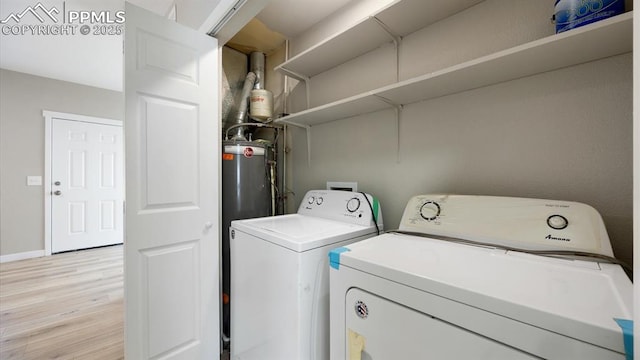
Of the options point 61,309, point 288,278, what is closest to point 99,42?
point 61,309

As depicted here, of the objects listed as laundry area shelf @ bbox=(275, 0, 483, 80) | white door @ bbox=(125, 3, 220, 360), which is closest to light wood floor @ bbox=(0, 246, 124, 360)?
white door @ bbox=(125, 3, 220, 360)

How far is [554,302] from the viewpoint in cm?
53

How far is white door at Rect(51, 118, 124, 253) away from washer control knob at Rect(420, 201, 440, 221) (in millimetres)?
4652

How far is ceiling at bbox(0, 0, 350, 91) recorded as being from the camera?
1.78 m

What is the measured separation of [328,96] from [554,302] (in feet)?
5.35

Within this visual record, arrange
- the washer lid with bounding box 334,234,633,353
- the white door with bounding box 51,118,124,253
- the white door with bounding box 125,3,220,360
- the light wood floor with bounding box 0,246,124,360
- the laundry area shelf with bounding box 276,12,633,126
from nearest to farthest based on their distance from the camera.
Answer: the washer lid with bounding box 334,234,633,353, the laundry area shelf with bounding box 276,12,633,126, the white door with bounding box 125,3,220,360, the light wood floor with bounding box 0,246,124,360, the white door with bounding box 51,118,124,253

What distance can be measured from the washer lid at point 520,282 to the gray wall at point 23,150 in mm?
4643

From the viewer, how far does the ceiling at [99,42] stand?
178 centimetres

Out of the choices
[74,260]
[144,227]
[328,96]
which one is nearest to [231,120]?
[328,96]

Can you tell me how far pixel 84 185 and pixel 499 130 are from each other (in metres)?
5.04

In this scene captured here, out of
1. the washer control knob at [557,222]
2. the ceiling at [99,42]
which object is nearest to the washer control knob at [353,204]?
the washer control knob at [557,222]

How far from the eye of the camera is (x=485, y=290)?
1.92 ft

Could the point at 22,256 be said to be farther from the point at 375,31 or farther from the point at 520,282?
the point at 520,282

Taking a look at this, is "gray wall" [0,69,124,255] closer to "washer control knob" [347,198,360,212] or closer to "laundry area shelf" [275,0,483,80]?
"laundry area shelf" [275,0,483,80]
